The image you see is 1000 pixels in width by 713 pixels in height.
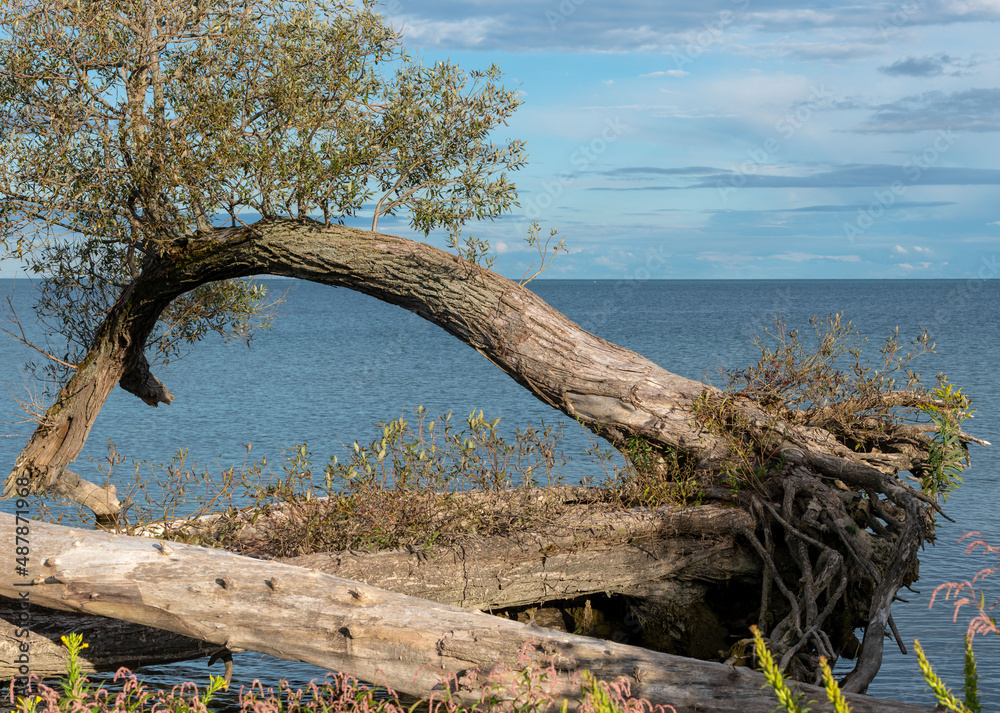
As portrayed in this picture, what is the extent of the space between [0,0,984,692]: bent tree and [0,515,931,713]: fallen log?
3816 millimetres

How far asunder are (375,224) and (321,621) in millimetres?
6589

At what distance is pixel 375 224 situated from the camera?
39.6 feet

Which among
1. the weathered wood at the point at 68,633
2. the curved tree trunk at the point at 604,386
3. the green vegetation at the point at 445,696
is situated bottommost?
the weathered wood at the point at 68,633

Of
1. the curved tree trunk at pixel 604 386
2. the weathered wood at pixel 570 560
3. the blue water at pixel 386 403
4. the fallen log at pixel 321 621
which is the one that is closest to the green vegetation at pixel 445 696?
the fallen log at pixel 321 621

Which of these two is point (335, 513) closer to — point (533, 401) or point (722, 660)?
point (722, 660)

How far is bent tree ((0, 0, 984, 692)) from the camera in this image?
35.0 ft

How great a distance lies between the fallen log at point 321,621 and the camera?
6.38 m

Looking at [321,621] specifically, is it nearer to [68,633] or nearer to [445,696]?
[445,696]

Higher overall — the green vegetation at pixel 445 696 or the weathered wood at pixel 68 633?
the green vegetation at pixel 445 696

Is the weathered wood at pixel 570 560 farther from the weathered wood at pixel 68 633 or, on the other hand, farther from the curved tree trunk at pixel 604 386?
the weathered wood at pixel 68 633

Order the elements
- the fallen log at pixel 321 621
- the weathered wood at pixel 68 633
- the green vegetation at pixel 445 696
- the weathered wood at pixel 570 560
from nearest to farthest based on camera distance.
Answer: the green vegetation at pixel 445 696 → the fallen log at pixel 321 621 → the weathered wood at pixel 68 633 → the weathered wood at pixel 570 560

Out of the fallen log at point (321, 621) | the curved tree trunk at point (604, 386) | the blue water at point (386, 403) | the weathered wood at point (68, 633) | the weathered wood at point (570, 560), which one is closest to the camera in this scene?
the fallen log at point (321, 621)

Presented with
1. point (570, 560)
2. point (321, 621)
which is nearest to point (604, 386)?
point (570, 560)

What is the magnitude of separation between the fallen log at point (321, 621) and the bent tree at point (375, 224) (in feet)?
12.5
